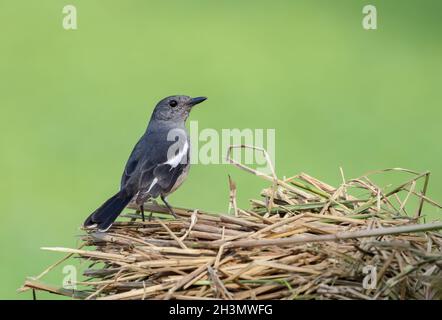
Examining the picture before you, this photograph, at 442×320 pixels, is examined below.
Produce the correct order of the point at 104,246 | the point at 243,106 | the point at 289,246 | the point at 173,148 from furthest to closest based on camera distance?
1. the point at 243,106
2. the point at 173,148
3. the point at 104,246
4. the point at 289,246

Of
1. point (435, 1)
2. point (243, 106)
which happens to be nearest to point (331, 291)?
point (243, 106)

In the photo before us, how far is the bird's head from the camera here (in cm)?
582

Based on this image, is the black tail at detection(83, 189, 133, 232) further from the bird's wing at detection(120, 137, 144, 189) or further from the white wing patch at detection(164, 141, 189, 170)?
the white wing patch at detection(164, 141, 189, 170)

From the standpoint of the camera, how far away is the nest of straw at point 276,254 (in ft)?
10.9

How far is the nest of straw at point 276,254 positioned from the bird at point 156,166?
1.29 ft

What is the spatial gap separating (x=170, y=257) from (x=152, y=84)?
8.52 m

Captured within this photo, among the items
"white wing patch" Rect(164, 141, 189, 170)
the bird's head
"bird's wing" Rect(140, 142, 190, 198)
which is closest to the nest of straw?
"bird's wing" Rect(140, 142, 190, 198)

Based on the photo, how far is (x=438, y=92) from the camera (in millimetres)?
12547

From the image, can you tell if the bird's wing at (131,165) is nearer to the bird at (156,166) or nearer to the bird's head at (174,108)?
the bird at (156,166)

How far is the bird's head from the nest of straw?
171 centimetres

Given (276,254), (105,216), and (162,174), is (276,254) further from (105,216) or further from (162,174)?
(162,174)

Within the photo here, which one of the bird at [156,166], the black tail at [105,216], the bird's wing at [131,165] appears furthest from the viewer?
the bird's wing at [131,165]

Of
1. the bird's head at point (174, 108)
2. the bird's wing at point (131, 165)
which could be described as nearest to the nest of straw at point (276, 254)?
the bird's wing at point (131, 165)
